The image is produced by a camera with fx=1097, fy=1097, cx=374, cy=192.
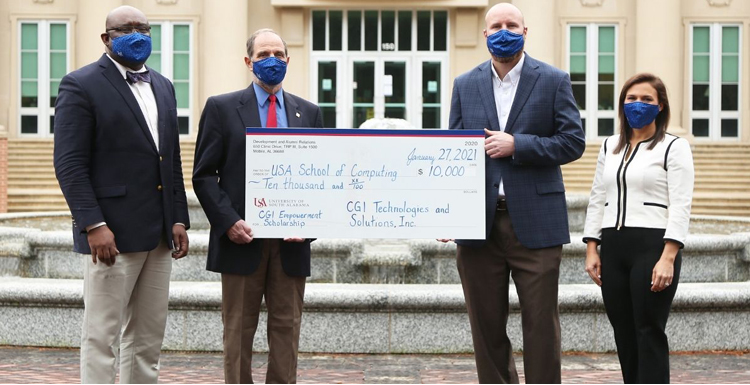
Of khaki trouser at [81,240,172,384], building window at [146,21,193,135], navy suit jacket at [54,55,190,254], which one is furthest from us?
building window at [146,21,193,135]

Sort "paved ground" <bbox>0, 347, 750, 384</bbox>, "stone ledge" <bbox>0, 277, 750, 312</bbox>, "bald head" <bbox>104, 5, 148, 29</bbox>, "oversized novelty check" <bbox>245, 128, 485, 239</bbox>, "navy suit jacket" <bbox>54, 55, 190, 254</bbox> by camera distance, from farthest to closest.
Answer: "stone ledge" <bbox>0, 277, 750, 312</bbox> < "paved ground" <bbox>0, 347, 750, 384</bbox> < "oversized novelty check" <bbox>245, 128, 485, 239</bbox> < "bald head" <bbox>104, 5, 148, 29</bbox> < "navy suit jacket" <bbox>54, 55, 190, 254</bbox>

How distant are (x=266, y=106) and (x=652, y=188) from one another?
2061 millimetres

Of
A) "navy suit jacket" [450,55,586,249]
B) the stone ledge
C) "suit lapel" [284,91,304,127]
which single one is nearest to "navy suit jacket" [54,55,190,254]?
"suit lapel" [284,91,304,127]

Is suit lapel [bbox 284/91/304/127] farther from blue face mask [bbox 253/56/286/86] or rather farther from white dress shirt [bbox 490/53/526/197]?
white dress shirt [bbox 490/53/526/197]

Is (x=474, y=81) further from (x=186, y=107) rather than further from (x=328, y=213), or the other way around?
(x=186, y=107)

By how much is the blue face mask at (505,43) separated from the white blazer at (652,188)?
31.1 inches

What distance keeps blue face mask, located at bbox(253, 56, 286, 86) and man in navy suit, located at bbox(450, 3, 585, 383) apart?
0.97 meters

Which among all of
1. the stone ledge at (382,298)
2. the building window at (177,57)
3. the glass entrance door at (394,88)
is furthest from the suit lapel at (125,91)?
the glass entrance door at (394,88)

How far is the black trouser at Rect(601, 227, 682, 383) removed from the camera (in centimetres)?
559

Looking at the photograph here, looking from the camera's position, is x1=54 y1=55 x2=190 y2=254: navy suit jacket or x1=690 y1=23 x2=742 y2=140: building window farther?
x1=690 y1=23 x2=742 y2=140: building window

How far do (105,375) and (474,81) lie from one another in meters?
2.40

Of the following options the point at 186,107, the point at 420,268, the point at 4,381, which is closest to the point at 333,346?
the point at 420,268

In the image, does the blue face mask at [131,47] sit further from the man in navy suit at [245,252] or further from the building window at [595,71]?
the building window at [595,71]

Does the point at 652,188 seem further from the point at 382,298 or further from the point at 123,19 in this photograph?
the point at 382,298
